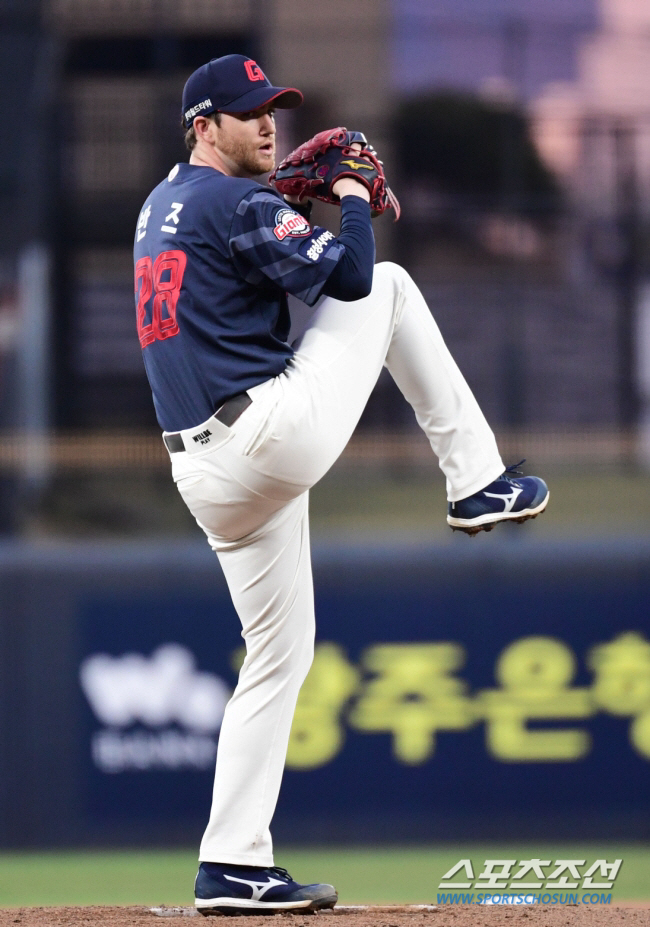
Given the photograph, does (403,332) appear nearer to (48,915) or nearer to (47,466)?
(48,915)

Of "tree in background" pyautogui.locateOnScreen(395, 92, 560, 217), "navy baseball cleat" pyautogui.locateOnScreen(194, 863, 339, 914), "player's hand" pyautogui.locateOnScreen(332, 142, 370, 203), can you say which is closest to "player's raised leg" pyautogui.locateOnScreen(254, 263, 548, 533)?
"player's hand" pyautogui.locateOnScreen(332, 142, 370, 203)

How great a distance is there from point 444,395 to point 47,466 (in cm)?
409

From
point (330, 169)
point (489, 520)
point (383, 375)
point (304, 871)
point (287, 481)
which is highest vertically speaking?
point (330, 169)

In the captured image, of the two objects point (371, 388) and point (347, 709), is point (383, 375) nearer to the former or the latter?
point (347, 709)

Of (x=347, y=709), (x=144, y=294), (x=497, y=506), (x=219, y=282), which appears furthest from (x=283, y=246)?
(x=347, y=709)

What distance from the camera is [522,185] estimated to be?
8.79 m

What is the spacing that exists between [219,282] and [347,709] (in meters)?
3.35

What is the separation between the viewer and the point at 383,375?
801 cm

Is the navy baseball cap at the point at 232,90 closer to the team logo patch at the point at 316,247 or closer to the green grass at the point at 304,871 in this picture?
the team logo patch at the point at 316,247

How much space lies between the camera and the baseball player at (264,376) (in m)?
2.88

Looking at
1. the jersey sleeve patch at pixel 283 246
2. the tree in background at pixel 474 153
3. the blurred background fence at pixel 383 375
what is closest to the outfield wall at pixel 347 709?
the blurred background fence at pixel 383 375

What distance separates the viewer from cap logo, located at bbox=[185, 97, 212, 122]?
2.97 m

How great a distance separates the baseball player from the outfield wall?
2744 millimetres

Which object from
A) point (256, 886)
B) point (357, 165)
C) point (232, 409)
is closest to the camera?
point (232, 409)
